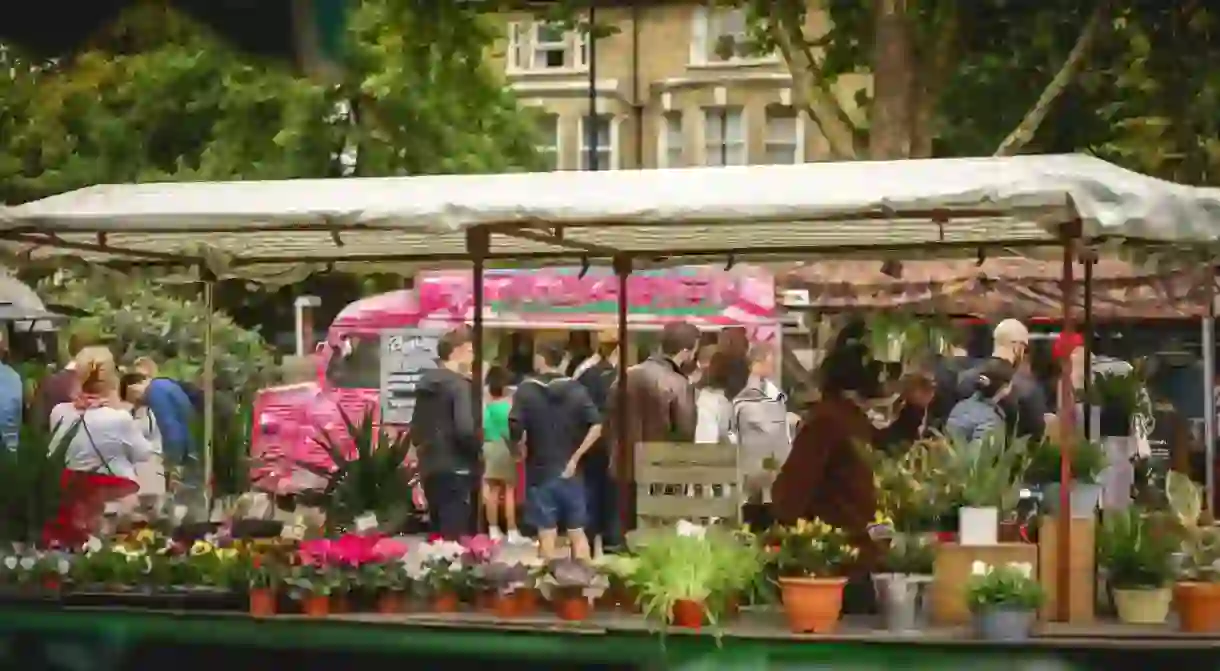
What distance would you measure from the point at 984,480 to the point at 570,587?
1.59 meters

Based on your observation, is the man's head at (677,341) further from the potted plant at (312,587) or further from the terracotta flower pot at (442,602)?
the potted plant at (312,587)

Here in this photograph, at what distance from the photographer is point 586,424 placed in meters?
9.05

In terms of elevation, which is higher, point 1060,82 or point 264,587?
point 1060,82

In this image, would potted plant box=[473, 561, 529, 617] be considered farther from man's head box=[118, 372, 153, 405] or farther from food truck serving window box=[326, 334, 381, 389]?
food truck serving window box=[326, 334, 381, 389]

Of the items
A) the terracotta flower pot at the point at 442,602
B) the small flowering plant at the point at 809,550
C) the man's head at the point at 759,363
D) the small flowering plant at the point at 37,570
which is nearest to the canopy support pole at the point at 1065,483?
the small flowering plant at the point at 809,550

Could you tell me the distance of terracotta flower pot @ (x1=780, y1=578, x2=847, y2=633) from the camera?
18.4 feet

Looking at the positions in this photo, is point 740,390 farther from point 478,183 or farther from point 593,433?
point 478,183

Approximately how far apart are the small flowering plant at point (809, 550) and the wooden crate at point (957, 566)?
32 centimetres

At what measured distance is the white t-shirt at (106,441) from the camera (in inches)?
320

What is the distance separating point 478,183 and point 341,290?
730 inches

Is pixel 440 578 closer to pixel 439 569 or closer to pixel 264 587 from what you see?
pixel 439 569

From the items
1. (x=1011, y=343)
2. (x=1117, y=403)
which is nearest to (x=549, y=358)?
(x=1011, y=343)

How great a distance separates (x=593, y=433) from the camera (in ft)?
30.1

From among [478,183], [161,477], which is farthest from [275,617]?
[161,477]
